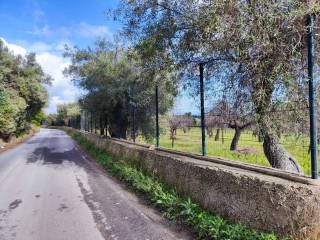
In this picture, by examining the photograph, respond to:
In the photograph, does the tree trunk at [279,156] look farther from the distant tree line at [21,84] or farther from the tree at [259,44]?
the distant tree line at [21,84]

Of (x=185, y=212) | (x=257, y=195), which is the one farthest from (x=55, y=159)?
(x=257, y=195)

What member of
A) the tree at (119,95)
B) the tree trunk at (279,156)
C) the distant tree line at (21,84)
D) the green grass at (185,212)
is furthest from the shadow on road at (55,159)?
the distant tree line at (21,84)

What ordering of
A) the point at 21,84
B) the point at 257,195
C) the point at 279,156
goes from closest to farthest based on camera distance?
the point at 257,195 < the point at 279,156 < the point at 21,84

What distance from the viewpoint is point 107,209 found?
23.8 ft

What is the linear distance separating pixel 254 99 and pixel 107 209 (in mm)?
3698

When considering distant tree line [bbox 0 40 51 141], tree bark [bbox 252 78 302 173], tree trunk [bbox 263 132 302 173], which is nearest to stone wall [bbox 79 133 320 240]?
tree bark [bbox 252 78 302 173]

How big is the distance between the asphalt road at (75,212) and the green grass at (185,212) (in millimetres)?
248

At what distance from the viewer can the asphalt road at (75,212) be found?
5.76 m

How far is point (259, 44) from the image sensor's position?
6352 millimetres

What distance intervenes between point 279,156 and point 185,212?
3.00 metres

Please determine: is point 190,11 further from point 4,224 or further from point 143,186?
point 4,224

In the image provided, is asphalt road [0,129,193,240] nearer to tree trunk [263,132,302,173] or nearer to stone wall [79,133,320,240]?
stone wall [79,133,320,240]

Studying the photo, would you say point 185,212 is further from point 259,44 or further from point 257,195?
point 259,44

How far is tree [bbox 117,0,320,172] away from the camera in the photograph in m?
6.19
